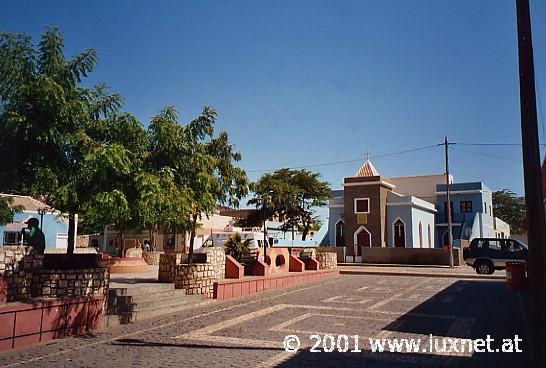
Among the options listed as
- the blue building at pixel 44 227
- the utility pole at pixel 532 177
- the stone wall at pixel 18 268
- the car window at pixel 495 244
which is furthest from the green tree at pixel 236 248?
the blue building at pixel 44 227

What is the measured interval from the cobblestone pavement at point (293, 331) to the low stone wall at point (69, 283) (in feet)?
3.73

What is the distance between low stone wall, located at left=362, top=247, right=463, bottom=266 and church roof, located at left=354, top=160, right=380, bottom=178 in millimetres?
7314

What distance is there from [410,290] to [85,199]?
12.2 meters

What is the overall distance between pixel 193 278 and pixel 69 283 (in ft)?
12.9

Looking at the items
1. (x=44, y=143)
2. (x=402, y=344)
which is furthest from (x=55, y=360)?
(x=402, y=344)

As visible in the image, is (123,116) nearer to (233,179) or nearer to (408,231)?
(233,179)

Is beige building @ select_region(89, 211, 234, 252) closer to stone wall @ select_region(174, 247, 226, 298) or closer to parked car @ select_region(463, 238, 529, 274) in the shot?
parked car @ select_region(463, 238, 529, 274)

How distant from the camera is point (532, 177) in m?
6.07

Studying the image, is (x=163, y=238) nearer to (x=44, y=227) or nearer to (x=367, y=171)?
(x=44, y=227)

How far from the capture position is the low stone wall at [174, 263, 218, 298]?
12820mm

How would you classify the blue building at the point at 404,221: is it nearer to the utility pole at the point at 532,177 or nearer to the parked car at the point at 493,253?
the parked car at the point at 493,253

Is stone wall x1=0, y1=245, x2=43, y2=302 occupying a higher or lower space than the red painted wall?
higher

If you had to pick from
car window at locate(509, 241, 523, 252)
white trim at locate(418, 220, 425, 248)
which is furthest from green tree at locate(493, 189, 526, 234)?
car window at locate(509, 241, 523, 252)

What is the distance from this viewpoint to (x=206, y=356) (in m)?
7.26
